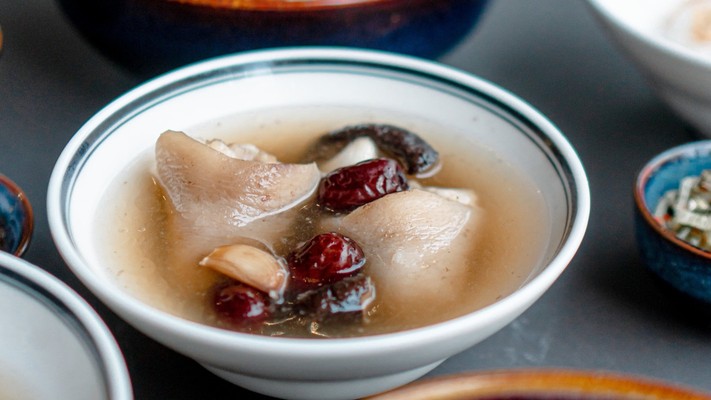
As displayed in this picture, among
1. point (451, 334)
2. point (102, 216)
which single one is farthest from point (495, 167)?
point (102, 216)

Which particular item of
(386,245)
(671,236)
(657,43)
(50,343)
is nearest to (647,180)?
(671,236)

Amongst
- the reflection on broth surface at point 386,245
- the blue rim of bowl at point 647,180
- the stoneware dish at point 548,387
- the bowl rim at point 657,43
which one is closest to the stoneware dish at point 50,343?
the reflection on broth surface at point 386,245

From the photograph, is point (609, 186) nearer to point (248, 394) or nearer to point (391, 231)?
point (391, 231)

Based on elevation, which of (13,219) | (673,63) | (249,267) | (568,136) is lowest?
(568,136)

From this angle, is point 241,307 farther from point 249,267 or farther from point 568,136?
point 568,136

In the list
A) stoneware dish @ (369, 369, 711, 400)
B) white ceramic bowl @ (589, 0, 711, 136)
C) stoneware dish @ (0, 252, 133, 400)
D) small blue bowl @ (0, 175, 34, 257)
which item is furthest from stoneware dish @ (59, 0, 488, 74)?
stoneware dish @ (369, 369, 711, 400)

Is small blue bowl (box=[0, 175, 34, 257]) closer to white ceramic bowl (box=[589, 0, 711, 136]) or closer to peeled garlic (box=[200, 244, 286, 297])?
peeled garlic (box=[200, 244, 286, 297])

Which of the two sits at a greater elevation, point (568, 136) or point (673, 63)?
point (673, 63)

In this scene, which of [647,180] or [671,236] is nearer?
[671,236]
